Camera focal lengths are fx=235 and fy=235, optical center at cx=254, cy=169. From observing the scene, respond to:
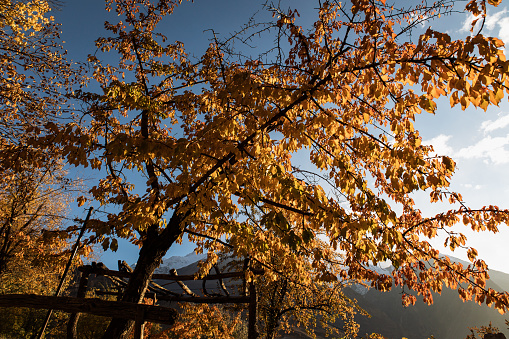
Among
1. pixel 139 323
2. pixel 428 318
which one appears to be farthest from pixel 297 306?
pixel 428 318

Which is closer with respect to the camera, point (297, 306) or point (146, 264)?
point (146, 264)

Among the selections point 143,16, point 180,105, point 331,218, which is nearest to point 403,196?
point 331,218

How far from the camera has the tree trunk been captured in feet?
15.5

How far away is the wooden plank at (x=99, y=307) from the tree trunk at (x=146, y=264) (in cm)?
169

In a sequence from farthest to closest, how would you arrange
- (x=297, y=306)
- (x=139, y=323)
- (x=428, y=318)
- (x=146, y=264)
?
1. (x=428, y=318)
2. (x=297, y=306)
3. (x=146, y=264)
4. (x=139, y=323)

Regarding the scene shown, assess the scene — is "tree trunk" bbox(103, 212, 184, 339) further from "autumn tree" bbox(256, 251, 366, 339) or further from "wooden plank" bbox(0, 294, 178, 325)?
"autumn tree" bbox(256, 251, 366, 339)

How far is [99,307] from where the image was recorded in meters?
3.19

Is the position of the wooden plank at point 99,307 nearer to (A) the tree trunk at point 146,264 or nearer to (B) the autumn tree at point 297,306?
(A) the tree trunk at point 146,264

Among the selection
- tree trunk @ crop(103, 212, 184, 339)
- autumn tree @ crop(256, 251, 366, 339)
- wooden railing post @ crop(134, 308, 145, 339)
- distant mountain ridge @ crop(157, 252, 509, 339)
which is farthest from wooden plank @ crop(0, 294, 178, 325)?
distant mountain ridge @ crop(157, 252, 509, 339)

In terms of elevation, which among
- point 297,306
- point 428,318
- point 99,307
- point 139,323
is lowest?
point 428,318

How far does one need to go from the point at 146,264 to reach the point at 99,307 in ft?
6.64

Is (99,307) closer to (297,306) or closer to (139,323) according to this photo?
(139,323)

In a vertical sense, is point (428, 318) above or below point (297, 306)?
below

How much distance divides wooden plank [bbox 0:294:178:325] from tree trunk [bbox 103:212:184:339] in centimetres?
169
